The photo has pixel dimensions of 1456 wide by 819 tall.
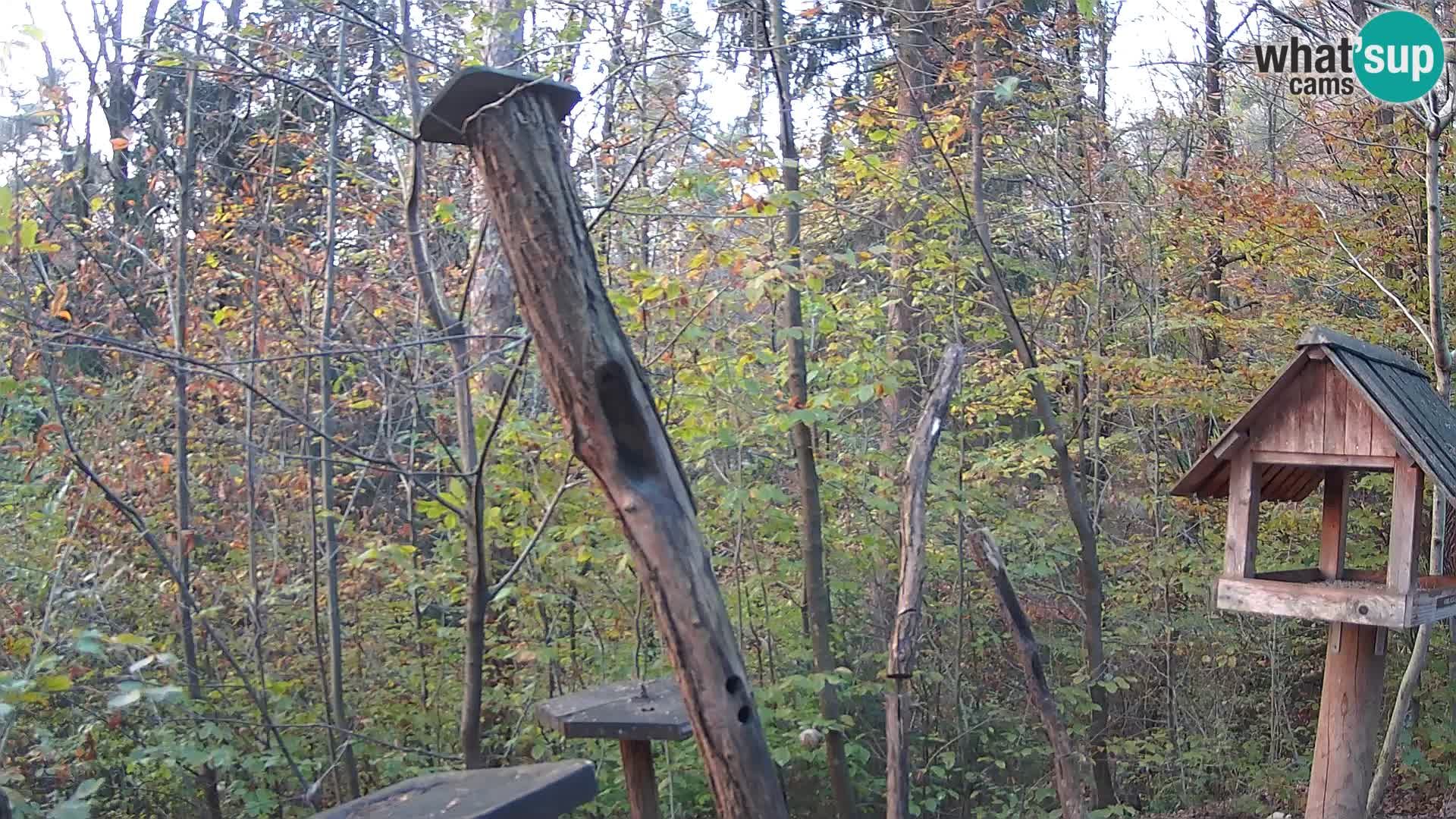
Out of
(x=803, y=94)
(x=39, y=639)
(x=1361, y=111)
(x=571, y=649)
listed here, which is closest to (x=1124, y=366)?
(x=1361, y=111)

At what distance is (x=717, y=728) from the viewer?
9.37ft

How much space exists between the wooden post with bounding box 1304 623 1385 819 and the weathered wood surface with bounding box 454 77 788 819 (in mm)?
2230

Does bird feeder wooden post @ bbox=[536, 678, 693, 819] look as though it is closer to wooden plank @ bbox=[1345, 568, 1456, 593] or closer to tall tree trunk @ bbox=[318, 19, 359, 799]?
tall tree trunk @ bbox=[318, 19, 359, 799]

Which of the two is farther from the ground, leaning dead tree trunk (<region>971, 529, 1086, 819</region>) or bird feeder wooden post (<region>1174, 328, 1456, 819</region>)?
bird feeder wooden post (<region>1174, 328, 1456, 819</region>)

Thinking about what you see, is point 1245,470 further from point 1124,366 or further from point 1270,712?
point 1270,712

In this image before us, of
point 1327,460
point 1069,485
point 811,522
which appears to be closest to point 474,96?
point 1327,460

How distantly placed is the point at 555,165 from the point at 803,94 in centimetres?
447


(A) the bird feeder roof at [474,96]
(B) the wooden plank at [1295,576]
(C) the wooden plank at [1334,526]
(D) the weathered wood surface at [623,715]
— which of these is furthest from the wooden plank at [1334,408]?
(A) the bird feeder roof at [474,96]

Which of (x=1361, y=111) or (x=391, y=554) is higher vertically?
(x=1361, y=111)

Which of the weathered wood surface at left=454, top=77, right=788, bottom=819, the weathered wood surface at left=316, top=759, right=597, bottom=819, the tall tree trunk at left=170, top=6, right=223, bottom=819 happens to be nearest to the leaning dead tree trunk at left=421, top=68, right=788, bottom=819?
the weathered wood surface at left=454, top=77, right=788, bottom=819

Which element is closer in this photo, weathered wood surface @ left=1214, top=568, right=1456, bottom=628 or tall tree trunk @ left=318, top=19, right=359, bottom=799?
weathered wood surface @ left=1214, top=568, right=1456, bottom=628

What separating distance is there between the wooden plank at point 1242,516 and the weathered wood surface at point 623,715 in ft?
6.63

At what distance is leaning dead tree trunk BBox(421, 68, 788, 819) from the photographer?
282 centimetres

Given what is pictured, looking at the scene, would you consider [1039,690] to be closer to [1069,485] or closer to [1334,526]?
[1334,526]
